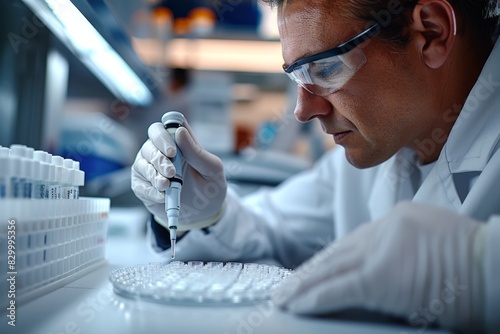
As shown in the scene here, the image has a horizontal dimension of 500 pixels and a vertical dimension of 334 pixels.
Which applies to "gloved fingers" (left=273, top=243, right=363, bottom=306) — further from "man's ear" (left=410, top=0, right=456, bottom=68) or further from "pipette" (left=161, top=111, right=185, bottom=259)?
"man's ear" (left=410, top=0, right=456, bottom=68)

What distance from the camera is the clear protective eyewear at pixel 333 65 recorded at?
114 centimetres

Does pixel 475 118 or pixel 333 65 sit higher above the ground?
pixel 333 65

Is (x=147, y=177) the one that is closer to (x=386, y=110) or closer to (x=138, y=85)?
(x=386, y=110)

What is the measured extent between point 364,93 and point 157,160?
1.90 ft

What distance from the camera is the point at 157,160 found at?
3.69 feet

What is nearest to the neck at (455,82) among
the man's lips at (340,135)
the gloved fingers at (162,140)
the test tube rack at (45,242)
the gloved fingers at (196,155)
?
the man's lips at (340,135)

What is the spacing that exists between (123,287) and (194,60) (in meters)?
3.09

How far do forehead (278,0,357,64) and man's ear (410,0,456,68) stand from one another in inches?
7.2

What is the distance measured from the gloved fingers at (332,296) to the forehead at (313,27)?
68 cm

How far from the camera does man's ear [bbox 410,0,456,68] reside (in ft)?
3.87

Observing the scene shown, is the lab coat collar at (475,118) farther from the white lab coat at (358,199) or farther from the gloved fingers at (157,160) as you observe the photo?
the gloved fingers at (157,160)

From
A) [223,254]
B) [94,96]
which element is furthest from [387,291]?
[94,96]

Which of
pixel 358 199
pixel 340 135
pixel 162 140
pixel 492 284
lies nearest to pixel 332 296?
pixel 492 284

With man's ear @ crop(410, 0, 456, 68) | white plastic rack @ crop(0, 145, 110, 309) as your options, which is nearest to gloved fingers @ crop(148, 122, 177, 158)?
white plastic rack @ crop(0, 145, 110, 309)
